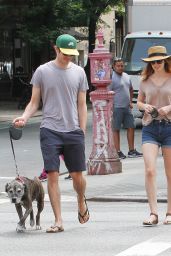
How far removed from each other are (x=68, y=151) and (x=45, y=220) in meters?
1.42

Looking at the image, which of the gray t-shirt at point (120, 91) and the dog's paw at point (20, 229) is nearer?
the dog's paw at point (20, 229)

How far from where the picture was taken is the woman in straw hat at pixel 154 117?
364 inches

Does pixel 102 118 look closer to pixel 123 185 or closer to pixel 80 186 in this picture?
pixel 123 185

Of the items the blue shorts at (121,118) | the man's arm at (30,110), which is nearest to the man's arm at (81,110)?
the man's arm at (30,110)

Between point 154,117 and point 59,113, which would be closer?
point 59,113

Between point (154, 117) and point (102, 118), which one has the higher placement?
point (154, 117)

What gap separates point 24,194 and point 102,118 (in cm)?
621

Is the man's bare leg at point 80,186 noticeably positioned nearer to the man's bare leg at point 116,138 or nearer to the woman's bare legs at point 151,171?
the woman's bare legs at point 151,171

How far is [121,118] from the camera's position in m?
17.3

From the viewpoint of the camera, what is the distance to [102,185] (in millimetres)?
13648

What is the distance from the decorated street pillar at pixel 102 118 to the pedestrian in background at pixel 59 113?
228 inches

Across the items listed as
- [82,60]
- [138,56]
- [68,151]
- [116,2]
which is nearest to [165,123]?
[68,151]

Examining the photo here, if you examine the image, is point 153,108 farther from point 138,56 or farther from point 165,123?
point 138,56

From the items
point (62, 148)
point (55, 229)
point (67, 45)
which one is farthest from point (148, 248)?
point (67, 45)
